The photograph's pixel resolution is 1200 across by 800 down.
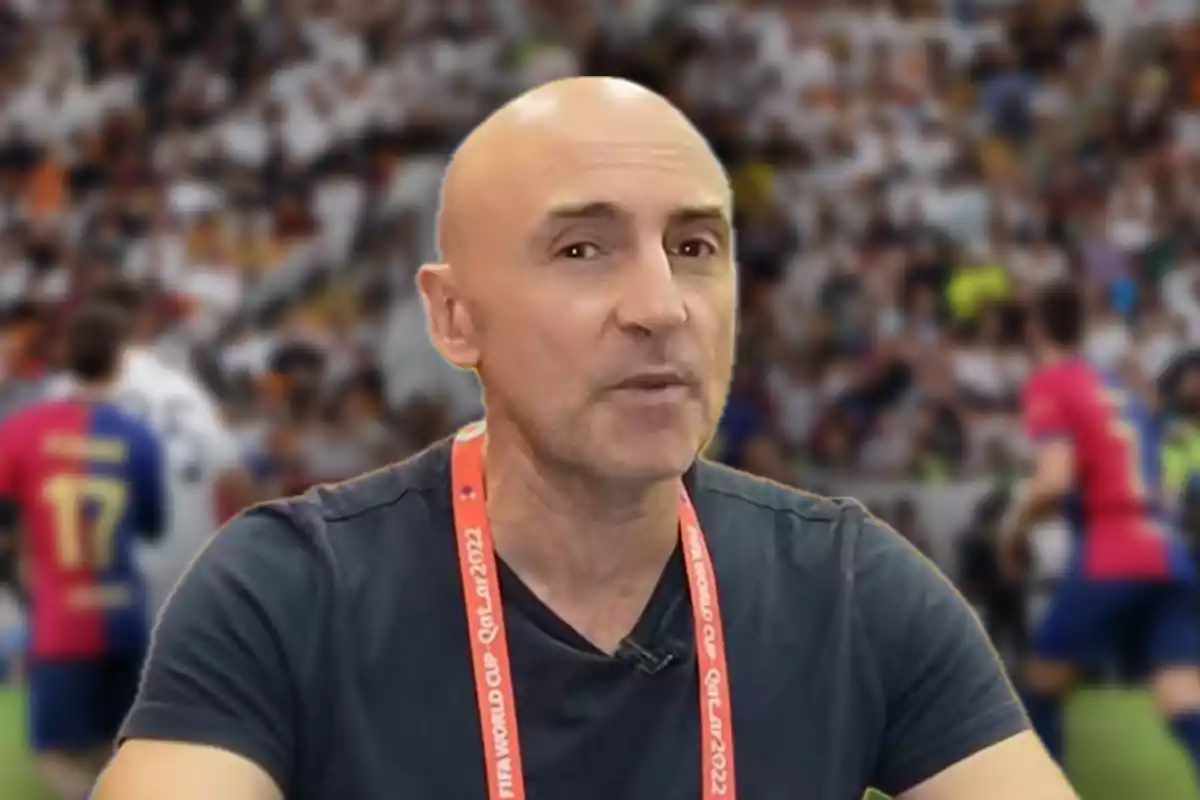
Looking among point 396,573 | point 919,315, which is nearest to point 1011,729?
point 396,573

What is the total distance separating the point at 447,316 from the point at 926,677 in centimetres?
61

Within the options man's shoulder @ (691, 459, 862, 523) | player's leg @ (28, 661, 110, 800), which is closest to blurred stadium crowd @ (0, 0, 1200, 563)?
player's leg @ (28, 661, 110, 800)

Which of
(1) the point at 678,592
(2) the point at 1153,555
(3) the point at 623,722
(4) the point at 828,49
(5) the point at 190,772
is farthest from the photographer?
(4) the point at 828,49

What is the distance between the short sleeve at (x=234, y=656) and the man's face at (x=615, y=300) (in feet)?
0.94

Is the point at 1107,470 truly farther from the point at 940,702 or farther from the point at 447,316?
the point at 447,316

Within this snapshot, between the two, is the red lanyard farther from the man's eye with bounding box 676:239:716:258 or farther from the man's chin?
the man's eye with bounding box 676:239:716:258

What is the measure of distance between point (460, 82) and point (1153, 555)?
7699mm

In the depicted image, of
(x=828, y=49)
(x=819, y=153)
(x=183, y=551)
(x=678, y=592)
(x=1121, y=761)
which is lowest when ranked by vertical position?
(x=1121, y=761)

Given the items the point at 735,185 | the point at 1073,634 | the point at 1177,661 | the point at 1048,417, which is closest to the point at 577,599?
the point at 1048,417

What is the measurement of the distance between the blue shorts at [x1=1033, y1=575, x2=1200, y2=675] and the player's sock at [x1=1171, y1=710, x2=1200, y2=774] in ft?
0.56

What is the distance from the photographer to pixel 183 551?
6.99m

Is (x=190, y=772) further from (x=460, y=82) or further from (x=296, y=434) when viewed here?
(x=460, y=82)

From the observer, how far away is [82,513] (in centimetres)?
431

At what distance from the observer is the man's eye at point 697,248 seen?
1560 millimetres
